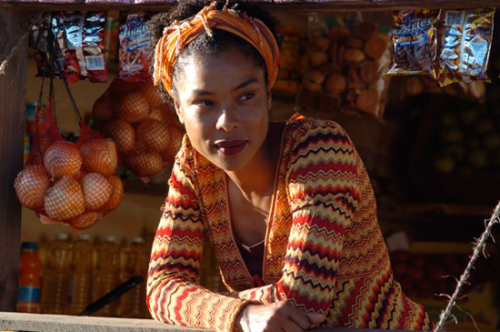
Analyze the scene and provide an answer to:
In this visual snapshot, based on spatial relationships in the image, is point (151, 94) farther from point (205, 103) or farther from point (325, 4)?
point (205, 103)

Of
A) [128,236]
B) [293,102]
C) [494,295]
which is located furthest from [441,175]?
[128,236]

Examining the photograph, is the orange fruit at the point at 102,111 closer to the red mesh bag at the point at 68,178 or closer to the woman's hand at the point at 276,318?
the red mesh bag at the point at 68,178

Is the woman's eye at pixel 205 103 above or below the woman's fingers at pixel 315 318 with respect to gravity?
above

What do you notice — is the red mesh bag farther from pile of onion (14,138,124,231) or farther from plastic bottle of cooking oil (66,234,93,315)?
plastic bottle of cooking oil (66,234,93,315)

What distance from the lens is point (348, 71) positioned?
4625mm

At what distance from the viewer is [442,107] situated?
5480mm

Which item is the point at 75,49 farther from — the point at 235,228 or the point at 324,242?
the point at 324,242

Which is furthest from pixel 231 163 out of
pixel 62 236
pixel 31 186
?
pixel 62 236

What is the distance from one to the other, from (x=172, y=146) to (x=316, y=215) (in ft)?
5.88

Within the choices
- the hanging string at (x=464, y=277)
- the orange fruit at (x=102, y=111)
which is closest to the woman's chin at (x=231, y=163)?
the hanging string at (x=464, y=277)

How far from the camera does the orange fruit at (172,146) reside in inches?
155

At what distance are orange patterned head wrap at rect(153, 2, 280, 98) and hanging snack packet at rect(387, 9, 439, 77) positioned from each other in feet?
2.65

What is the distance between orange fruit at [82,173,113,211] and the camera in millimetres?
3434

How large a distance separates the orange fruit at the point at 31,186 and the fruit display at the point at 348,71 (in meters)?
1.89
